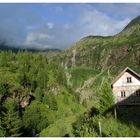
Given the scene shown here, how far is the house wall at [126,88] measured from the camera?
2934 cm

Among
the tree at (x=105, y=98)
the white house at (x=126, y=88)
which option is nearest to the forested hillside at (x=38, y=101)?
the tree at (x=105, y=98)

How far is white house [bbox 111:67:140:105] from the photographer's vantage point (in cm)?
2907

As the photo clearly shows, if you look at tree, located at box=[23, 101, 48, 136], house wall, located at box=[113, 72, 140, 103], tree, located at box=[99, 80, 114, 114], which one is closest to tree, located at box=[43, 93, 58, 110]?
tree, located at box=[23, 101, 48, 136]

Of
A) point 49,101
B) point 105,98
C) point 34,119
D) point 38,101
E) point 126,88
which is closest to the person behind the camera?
point 105,98

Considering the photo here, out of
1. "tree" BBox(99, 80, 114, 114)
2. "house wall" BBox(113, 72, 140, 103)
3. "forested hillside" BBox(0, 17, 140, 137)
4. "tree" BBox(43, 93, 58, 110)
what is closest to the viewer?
"tree" BBox(99, 80, 114, 114)

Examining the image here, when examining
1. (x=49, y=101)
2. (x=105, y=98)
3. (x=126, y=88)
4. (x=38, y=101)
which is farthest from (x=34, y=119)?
(x=105, y=98)

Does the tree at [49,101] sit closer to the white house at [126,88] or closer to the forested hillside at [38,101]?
the forested hillside at [38,101]

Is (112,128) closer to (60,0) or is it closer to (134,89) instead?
(60,0)

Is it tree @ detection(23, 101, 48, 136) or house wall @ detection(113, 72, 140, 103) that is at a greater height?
house wall @ detection(113, 72, 140, 103)

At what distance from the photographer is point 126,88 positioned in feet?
97.6

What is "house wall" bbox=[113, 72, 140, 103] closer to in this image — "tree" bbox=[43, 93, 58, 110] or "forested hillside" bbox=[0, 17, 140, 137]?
"forested hillside" bbox=[0, 17, 140, 137]

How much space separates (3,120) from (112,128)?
69.9 feet

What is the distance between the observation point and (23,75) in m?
55.3

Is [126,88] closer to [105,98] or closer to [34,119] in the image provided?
[105,98]
